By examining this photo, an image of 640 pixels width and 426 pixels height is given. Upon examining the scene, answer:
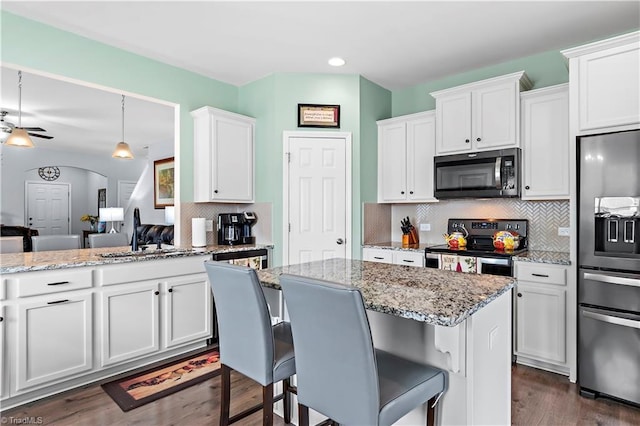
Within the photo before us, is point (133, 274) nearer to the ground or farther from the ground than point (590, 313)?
farther from the ground

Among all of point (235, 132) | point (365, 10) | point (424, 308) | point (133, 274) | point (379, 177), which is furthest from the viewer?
point (379, 177)

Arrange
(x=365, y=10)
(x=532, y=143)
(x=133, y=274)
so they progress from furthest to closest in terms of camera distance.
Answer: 1. (x=532, y=143)
2. (x=133, y=274)
3. (x=365, y=10)

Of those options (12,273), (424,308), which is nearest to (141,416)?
(12,273)

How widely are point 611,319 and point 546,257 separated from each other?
0.61m

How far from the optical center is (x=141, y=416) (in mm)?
2258

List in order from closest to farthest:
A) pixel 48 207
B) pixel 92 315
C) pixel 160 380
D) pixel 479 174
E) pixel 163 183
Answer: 1. pixel 92 315
2. pixel 160 380
3. pixel 479 174
4. pixel 163 183
5. pixel 48 207

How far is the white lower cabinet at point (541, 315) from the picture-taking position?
8.97 feet

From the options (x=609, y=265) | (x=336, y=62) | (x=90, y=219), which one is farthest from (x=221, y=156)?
(x=90, y=219)

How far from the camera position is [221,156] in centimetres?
368

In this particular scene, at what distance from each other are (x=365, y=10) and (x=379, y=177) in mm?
1885

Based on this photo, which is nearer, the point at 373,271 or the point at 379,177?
the point at 373,271

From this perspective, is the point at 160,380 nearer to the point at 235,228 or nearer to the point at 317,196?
the point at 235,228

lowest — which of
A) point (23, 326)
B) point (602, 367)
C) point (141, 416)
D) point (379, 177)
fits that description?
point (141, 416)

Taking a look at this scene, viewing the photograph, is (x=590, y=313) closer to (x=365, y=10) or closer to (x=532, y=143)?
(x=532, y=143)
